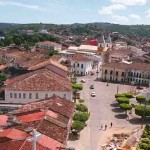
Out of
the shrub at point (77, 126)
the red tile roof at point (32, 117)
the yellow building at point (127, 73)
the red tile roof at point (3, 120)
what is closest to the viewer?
the red tile roof at point (32, 117)

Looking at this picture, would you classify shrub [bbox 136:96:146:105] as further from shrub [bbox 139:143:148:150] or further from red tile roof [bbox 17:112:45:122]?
red tile roof [bbox 17:112:45:122]

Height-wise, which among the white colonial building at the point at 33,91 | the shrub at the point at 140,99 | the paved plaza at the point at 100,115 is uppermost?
the white colonial building at the point at 33,91

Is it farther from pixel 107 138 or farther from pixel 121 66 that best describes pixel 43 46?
pixel 107 138

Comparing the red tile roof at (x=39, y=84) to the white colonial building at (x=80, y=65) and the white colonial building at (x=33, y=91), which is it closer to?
the white colonial building at (x=33, y=91)

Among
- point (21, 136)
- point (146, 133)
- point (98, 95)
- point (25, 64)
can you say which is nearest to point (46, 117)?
point (21, 136)

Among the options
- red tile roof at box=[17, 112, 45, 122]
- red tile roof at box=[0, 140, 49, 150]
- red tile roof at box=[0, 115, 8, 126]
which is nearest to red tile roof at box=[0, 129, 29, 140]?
red tile roof at box=[0, 140, 49, 150]

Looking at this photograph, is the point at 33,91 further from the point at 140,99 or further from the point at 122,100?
the point at 140,99

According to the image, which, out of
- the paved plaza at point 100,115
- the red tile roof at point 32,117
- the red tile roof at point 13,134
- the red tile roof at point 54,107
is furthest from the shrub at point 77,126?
the red tile roof at point 13,134
